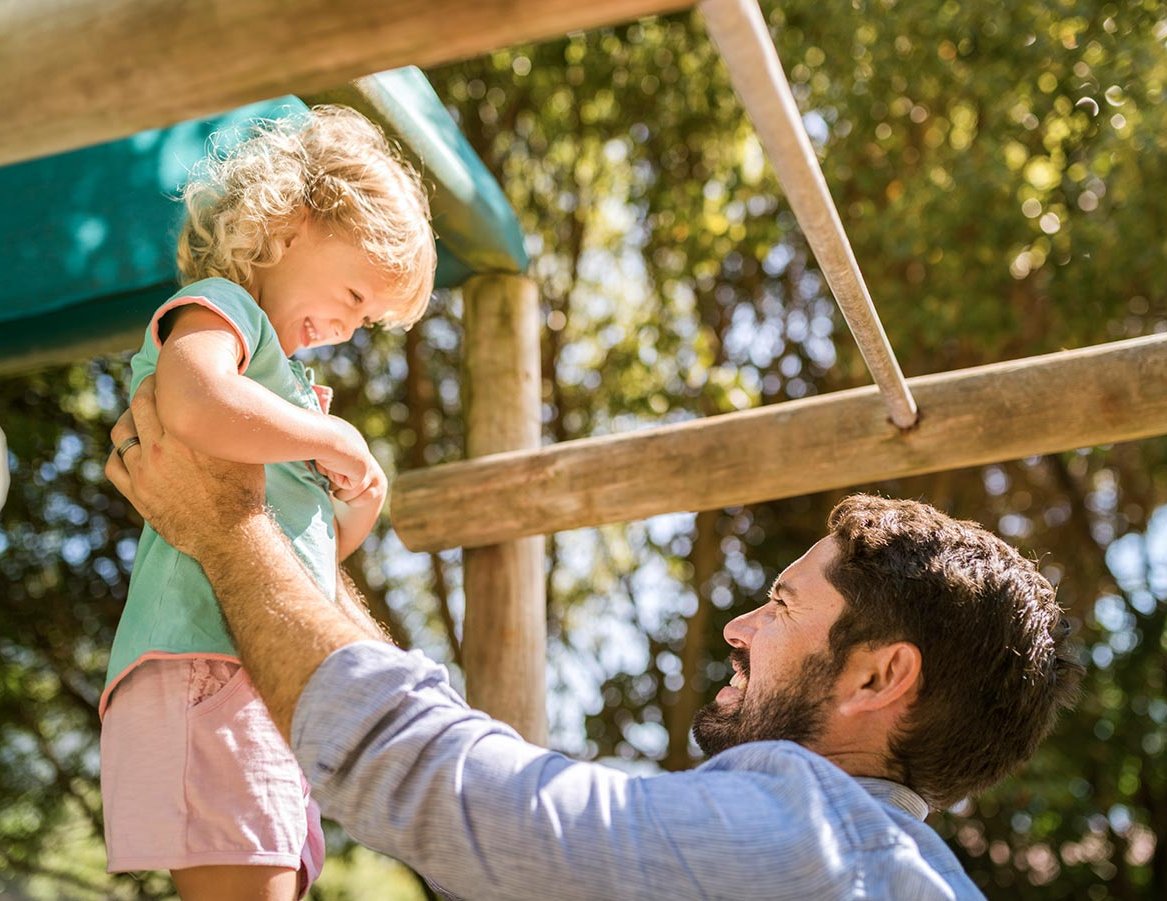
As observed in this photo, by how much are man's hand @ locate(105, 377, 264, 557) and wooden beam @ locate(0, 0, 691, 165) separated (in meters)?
0.58

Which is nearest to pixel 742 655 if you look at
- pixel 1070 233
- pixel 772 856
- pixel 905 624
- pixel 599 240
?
pixel 905 624

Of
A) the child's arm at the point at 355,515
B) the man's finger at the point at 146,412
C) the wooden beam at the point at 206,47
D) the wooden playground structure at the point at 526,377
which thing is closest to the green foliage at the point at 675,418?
the wooden playground structure at the point at 526,377

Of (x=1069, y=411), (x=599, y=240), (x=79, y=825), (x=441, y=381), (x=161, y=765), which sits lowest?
(x=79, y=825)

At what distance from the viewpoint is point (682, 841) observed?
112cm

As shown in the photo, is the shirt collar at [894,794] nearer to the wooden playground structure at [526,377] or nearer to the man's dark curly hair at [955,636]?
the man's dark curly hair at [955,636]

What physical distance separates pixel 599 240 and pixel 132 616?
5028 mm

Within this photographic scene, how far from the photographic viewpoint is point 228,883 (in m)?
1.47

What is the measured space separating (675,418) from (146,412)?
471 centimetres

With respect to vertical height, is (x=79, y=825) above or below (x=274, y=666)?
below

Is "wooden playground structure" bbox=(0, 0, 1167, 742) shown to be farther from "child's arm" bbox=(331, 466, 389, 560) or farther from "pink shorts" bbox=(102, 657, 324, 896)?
"pink shorts" bbox=(102, 657, 324, 896)

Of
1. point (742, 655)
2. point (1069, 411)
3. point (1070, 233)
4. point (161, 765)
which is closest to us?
point (161, 765)

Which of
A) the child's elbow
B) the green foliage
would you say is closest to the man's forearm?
the child's elbow

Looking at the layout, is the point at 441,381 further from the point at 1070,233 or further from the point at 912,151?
the point at 1070,233

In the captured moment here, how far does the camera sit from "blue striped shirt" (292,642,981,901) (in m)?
1.10
